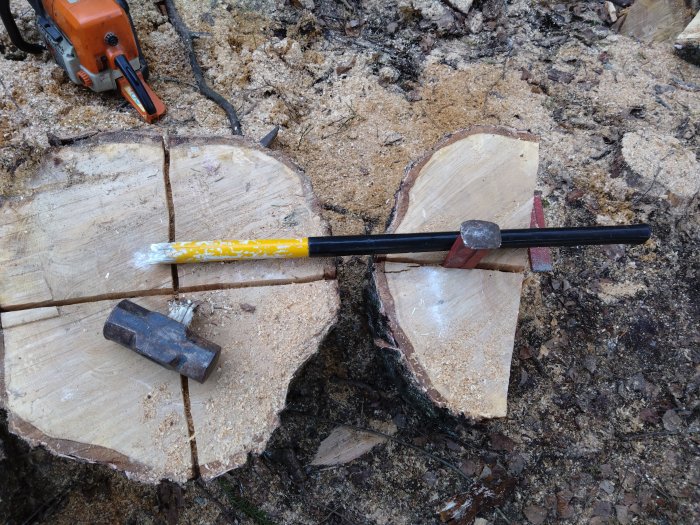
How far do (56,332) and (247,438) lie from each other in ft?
2.37

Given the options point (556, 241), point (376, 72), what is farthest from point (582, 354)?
point (376, 72)

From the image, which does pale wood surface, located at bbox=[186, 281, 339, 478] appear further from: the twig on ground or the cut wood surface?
the twig on ground

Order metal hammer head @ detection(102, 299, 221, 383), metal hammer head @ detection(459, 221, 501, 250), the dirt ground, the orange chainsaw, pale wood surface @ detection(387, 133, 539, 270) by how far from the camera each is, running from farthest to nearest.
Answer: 1. the orange chainsaw
2. the dirt ground
3. pale wood surface @ detection(387, 133, 539, 270)
4. metal hammer head @ detection(459, 221, 501, 250)
5. metal hammer head @ detection(102, 299, 221, 383)

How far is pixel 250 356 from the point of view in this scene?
1.79 meters

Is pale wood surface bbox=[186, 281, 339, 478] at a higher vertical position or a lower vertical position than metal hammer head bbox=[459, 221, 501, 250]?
lower

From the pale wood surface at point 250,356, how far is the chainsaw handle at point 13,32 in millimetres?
2200

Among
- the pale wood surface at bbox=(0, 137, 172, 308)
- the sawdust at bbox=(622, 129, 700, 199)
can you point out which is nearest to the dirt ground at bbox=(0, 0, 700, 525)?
the sawdust at bbox=(622, 129, 700, 199)

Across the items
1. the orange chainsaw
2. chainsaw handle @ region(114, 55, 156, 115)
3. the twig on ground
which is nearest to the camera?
the orange chainsaw

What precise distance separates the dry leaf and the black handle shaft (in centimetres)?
99

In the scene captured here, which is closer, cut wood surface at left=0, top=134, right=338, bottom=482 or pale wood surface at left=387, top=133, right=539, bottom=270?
cut wood surface at left=0, top=134, right=338, bottom=482

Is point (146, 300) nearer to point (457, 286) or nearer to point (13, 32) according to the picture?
point (457, 286)

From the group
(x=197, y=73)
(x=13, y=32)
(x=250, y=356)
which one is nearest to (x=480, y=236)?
(x=250, y=356)

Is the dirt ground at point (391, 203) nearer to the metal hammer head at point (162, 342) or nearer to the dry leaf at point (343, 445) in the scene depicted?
the dry leaf at point (343, 445)

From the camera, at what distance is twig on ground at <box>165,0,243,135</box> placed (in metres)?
3.04
